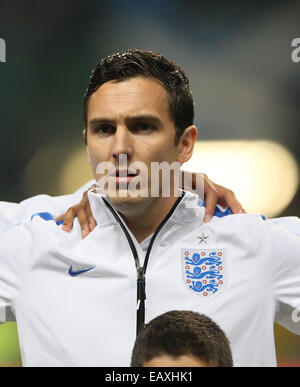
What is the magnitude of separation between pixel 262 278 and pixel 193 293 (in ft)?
0.54

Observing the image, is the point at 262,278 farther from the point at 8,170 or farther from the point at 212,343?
the point at 8,170

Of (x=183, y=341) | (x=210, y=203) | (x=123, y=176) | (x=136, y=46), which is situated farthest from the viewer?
(x=136, y=46)

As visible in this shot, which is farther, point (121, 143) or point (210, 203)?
point (210, 203)

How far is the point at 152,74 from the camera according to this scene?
113cm

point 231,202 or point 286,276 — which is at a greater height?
point 231,202

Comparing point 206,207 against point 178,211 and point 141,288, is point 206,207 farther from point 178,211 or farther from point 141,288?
point 141,288

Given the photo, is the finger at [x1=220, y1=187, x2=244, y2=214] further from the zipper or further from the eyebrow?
the eyebrow

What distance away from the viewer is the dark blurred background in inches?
76.1

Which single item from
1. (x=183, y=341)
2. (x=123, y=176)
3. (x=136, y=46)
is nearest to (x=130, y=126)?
(x=123, y=176)

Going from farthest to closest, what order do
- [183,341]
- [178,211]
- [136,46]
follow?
1. [136,46]
2. [178,211]
3. [183,341]

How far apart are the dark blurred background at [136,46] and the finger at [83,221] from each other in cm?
75

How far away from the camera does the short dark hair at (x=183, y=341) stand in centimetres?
86

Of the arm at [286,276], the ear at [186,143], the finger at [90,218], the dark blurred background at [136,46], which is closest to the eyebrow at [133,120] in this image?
the ear at [186,143]

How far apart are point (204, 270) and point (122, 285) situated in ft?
0.66
